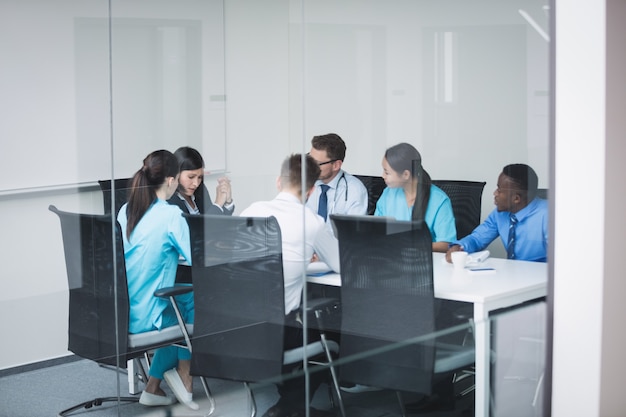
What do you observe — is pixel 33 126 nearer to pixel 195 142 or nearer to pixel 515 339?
pixel 195 142

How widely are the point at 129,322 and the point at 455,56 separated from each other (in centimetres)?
183

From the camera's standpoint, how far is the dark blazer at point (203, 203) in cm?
374

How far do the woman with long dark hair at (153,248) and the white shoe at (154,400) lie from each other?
0.09 m

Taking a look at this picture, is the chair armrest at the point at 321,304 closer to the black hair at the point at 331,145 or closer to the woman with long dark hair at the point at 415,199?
the woman with long dark hair at the point at 415,199

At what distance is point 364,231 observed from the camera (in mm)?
3643

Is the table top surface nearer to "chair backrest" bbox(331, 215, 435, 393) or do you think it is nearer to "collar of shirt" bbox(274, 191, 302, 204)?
"chair backrest" bbox(331, 215, 435, 393)

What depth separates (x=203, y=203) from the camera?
3.75 m

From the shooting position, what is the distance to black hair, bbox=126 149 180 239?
3.73 metres

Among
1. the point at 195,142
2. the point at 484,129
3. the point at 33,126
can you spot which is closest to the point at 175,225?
the point at 195,142

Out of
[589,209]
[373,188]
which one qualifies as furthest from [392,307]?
[589,209]

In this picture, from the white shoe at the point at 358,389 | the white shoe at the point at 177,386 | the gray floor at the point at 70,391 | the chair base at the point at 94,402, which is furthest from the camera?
the chair base at the point at 94,402

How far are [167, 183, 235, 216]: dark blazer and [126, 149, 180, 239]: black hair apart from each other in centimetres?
10

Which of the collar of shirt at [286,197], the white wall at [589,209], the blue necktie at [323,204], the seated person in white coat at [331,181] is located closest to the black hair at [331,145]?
the seated person in white coat at [331,181]

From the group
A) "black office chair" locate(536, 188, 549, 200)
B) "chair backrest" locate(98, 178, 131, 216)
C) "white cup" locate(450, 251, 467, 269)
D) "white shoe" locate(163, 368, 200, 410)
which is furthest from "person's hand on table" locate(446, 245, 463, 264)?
"chair backrest" locate(98, 178, 131, 216)
